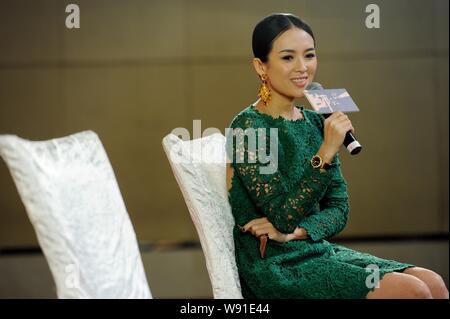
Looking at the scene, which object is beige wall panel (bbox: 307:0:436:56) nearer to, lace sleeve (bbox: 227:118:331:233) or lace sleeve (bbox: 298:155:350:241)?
lace sleeve (bbox: 298:155:350:241)

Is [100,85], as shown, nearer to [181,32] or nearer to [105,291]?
[181,32]

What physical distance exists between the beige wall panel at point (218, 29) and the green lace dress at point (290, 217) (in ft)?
8.46

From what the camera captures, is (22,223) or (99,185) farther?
(22,223)

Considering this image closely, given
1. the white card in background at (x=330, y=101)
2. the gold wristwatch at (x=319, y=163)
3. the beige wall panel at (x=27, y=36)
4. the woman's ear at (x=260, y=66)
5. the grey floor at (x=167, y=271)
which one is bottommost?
the grey floor at (x=167, y=271)

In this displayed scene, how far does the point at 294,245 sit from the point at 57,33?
3.05 m

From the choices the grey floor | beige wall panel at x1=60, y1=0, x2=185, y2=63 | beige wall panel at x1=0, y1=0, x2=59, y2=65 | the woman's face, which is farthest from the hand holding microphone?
beige wall panel at x1=0, y1=0, x2=59, y2=65

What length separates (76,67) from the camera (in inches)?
189

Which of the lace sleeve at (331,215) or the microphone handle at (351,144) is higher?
the microphone handle at (351,144)

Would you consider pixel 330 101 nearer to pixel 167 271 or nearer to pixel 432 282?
pixel 432 282

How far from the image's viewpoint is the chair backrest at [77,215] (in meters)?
1.80

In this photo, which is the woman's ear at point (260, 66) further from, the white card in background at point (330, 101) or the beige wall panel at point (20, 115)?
the beige wall panel at point (20, 115)

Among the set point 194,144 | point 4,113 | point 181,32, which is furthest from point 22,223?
point 194,144

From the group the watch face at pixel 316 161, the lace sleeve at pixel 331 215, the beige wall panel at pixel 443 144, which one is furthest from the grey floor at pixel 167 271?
the watch face at pixel 316 161

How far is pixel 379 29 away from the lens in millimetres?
4852
